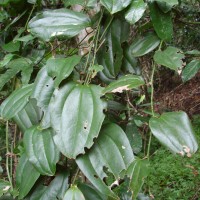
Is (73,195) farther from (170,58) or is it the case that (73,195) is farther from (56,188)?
(170,58)

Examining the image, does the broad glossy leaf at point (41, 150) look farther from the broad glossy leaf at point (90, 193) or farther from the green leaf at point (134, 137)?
the green leaf at point (134, 137)

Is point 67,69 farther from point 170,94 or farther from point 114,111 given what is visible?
point 170,94

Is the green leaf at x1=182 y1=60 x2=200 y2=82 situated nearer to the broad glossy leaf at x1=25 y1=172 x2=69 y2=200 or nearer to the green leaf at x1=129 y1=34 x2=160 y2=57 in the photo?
the green leaf at x1=129 y1=34 x2=160 y2=57

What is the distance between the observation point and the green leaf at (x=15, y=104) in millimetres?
735

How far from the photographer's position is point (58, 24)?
0.77m

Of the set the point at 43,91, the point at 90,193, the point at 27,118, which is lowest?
the point at 90,193

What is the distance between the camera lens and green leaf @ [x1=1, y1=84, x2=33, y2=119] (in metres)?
0.74

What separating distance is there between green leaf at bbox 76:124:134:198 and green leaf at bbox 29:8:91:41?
25cm

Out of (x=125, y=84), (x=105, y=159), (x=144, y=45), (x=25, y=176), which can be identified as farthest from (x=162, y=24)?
(x=25, y=176)

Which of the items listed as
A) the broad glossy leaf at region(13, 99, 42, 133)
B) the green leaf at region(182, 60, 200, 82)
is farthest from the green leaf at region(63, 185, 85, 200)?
the green leaf at region(182, 60, 200, 82)

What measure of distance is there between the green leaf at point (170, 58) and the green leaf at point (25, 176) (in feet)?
1.15

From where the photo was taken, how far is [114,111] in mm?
894

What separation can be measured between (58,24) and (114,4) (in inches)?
5.4

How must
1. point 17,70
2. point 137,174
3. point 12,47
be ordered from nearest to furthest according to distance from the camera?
point 137,174, point 17,70, point 12,47
